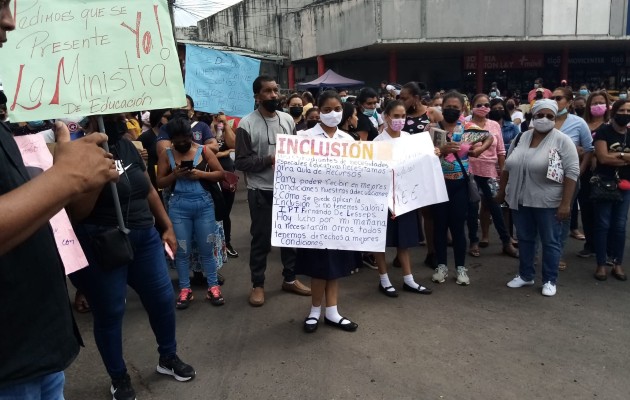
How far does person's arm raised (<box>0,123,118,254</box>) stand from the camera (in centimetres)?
123

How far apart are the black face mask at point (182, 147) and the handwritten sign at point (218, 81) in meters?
1.84

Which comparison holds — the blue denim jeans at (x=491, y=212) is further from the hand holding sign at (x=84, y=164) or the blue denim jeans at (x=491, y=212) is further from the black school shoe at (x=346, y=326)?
the hand holding sign at (x=84, y=164)

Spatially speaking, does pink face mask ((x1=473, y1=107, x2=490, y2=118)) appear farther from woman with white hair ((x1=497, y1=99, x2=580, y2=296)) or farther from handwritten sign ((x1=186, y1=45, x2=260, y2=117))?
handwritten sign ((x1=186, y1=45, x2=260, y2=117))

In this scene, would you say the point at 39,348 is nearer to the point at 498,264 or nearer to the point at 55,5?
the point at 55,5

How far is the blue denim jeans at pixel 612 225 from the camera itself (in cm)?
494

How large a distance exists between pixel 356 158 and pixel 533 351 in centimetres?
195

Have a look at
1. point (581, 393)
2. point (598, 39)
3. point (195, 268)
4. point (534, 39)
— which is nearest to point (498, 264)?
point (581, 393)

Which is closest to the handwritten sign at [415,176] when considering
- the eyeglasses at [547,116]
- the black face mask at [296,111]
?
the eyeglasses at [547,116]

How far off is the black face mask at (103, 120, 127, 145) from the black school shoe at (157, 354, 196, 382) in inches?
59.1

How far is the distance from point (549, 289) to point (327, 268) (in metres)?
2.27

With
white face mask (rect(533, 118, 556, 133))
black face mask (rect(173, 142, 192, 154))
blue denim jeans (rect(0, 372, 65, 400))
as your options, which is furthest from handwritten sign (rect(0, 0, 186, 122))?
white face mask (rect(533, 118, 556, 133))

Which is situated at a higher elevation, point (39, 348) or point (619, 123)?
point (619, 123)

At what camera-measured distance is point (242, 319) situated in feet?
14.0

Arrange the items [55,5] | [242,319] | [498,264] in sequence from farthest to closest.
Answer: [498,264] → [242,319] → [55,5]
